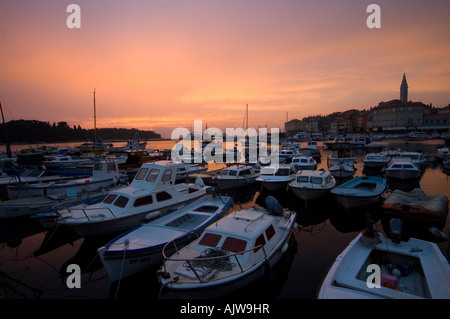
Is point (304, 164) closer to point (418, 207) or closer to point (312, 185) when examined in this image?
point (312, 185)

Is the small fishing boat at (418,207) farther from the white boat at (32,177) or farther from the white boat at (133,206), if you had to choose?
the white boat at (32,177)

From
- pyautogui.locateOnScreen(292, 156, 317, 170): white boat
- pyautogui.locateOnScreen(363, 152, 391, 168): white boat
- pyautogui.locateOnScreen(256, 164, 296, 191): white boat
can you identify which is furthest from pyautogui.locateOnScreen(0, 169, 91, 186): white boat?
pyautogui.locateOnScreen(363, 152, 391, 168): white boat

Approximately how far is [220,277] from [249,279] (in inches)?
44.4

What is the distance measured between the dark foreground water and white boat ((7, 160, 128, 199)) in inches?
130

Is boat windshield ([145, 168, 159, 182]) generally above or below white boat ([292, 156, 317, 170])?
above

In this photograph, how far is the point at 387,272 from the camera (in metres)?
7.95

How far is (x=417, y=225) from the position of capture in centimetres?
1330

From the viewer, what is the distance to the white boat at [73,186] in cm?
1875

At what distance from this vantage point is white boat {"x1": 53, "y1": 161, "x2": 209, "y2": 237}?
12.1 m

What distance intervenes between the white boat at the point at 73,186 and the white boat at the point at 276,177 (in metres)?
13.6

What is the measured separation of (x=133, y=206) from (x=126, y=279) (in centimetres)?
408

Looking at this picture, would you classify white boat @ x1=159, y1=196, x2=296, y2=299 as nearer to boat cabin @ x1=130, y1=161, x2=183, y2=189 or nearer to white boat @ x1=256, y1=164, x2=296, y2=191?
boat cabin @ x1=130, y1=161, x2=183, y2=189
